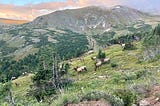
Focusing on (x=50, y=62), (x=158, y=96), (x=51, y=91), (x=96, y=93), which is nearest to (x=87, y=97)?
(x=96, y=93)

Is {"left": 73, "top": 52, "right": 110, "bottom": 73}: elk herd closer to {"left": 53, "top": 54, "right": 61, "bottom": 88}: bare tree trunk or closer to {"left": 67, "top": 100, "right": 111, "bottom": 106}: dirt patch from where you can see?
Result: {"left": 53, "top": 54, "right": 61, "bottom": 88}: bare tree trunk

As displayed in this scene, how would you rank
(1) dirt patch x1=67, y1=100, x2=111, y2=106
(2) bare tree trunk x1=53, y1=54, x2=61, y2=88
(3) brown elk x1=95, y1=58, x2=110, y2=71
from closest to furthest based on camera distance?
(1) dirt patch x1=67, y1=100, x2=111, y2=106 → (2) bare tree trunk x1=53, y1=54, x2=61, y2=88 → (3) brown elk x1=95, y1=58, x2=110, y2=71

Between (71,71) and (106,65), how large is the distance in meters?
15.7

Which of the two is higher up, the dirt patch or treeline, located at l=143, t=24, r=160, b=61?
the dirt patch

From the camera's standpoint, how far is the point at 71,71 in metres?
153

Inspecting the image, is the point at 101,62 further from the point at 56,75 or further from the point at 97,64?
the point at 56,75

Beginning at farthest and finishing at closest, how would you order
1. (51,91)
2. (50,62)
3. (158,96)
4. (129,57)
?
(129,57) → (50,62) → (51,91) → (158,96)

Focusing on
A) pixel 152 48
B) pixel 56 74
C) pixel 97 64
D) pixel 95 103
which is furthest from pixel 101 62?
pixel 95 103

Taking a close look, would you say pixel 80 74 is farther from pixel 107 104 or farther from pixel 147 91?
pixel 107 104

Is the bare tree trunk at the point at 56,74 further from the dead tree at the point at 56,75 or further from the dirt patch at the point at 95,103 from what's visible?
the dirt patch at the point at 95,103

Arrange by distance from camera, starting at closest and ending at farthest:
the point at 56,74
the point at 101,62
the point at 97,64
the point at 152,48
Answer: the point at 56,74
the point at 152,48
the point at 97,64
the point at 101,62

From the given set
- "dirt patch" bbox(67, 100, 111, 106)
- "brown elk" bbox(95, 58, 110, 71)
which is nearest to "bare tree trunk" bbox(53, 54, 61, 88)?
→ "brown elk" bbox(95, 58, 110, 71)

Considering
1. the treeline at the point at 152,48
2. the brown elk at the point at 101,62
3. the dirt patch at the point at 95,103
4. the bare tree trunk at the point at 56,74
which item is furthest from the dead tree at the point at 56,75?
the dirt patch at the point at 95,103

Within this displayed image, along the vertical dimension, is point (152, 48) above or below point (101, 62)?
above
